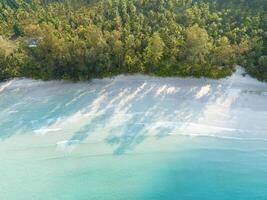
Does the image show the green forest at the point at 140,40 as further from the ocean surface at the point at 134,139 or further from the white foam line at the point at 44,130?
the white foam line at the point at 44,130

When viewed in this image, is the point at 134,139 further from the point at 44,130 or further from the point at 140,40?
the point at 140,40

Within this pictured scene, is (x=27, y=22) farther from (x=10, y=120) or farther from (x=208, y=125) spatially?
(x=208, y=125)

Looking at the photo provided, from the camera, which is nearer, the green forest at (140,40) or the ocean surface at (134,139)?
the ocean surface at (134,139)

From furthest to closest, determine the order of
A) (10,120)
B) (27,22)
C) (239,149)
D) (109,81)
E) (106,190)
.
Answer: (27,22), (109,81), (10,120), (239,149), (106,190)

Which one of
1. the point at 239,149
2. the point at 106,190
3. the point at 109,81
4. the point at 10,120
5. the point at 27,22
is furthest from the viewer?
the point at 27,22

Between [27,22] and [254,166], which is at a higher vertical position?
[27,22]

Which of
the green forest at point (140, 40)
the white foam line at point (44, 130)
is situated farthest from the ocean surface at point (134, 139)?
the green forest at point (140, 40)

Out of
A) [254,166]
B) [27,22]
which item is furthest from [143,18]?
[254,166]
